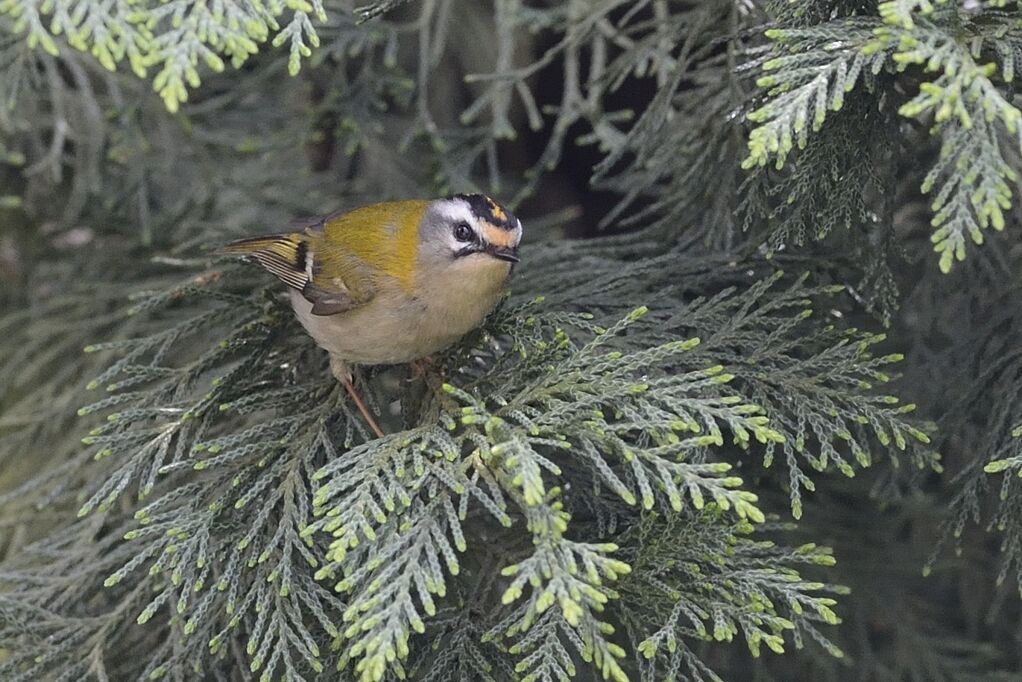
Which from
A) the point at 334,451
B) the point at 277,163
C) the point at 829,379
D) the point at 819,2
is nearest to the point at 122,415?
the point at 334,451

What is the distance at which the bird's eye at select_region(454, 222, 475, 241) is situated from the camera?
8.95ft

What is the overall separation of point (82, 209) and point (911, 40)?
10.4 feet

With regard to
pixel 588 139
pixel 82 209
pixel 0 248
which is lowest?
pixel 0 248

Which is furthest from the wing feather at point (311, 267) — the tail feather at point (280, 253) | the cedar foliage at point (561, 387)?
the cedar foliage at point (561, 387)

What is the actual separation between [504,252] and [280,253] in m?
0.78

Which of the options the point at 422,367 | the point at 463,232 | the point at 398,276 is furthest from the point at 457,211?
the point at 422,367

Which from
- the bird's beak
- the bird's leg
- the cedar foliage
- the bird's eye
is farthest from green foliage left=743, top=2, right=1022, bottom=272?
the bird's leg

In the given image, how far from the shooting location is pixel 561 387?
2.10m

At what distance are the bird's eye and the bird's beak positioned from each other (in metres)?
0.08

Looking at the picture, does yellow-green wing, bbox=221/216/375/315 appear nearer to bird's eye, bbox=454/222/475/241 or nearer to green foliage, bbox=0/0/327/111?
bird's eye, bbox=454/222/475/241

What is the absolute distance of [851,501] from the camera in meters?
3.80

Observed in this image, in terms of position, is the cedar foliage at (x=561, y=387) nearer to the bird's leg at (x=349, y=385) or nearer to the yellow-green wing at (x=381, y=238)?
the bird's leg at (x=349, y=385)

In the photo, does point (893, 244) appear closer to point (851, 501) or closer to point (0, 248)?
point (851, 501)

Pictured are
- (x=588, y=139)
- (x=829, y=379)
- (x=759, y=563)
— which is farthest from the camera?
(x=588, y=139)
